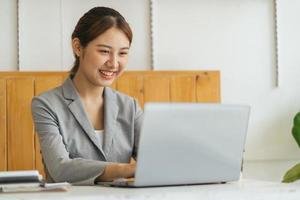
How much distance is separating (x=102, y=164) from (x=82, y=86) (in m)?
0.59

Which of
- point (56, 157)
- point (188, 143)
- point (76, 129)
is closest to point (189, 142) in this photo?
point (188, 143)

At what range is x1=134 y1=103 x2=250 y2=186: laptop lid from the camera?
1.50 meters

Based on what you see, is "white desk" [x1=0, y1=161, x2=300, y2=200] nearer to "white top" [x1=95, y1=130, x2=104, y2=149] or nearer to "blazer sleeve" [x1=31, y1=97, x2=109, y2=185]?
"blazer sleeve" [x1=31, y1=97, x2=109, y2=185]

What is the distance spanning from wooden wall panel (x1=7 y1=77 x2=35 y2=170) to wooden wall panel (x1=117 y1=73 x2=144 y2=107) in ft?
1.57

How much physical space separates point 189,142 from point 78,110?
731mm

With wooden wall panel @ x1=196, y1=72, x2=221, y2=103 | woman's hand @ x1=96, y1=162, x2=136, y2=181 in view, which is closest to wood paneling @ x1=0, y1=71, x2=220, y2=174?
wooden wall panel @ x1=196, y1=72, x2=221, y2=103

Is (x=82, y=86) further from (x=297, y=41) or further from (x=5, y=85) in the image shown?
(x=297, y=41)

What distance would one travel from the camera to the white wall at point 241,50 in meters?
3.58

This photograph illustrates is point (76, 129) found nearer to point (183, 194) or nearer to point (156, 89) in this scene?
point (183, 194)

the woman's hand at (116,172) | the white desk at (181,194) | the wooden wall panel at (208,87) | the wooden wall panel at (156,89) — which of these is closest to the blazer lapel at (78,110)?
the woman's hand at (116,172)

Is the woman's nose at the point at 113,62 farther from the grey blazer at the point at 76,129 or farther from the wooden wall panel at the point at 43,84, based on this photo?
the wooden wall panel at the point at 43,84

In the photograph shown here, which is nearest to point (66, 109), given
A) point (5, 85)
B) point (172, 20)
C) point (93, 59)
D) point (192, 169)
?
point (93, 59)

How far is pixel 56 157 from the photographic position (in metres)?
1.96

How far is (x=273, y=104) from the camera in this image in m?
3.75
